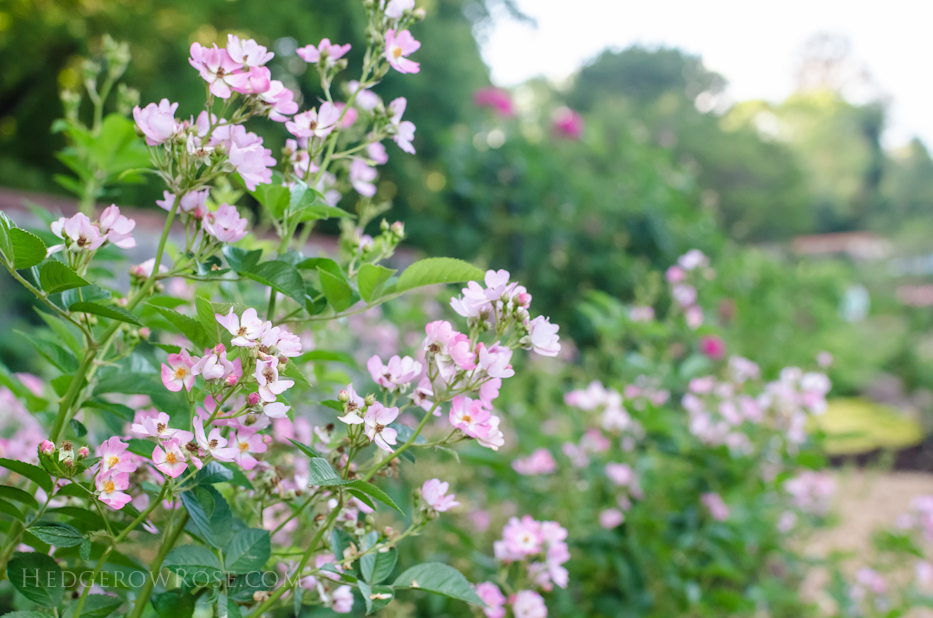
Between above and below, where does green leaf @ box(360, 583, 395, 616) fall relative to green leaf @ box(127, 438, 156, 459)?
below

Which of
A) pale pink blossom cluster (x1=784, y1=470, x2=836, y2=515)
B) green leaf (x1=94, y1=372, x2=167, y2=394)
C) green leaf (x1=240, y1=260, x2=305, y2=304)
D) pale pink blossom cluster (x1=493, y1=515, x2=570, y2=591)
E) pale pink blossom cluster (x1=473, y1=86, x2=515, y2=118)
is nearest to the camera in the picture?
green leaf (x1=240, y1=260, x2=305, y2=304)

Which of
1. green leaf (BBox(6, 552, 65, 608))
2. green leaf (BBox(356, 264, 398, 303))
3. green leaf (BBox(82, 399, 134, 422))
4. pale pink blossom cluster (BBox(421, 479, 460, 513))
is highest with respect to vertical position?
green leaf (BBox(356, 264, 398, 303))

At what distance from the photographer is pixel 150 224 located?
9.31 ft

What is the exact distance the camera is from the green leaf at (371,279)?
2.07ft

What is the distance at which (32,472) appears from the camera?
581 millimetres

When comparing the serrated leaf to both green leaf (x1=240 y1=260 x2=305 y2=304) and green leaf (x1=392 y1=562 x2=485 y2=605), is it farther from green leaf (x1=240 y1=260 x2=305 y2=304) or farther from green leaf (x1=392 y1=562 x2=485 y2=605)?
green leaf (x1=392 y1=562 x2=485 y2=605)

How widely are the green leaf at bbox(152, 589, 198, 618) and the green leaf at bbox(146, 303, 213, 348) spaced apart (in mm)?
234

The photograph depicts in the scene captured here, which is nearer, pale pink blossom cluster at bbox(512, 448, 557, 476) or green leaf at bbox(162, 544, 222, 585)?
green leaf at bbox(162, 544, 222, 585)

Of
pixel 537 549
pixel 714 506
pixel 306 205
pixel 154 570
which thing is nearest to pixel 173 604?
pixel 154 570

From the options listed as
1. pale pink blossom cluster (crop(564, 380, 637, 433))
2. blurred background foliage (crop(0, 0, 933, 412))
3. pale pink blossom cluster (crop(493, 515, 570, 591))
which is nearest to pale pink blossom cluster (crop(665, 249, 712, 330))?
blurred background foliage (crop(0, 0, 933, 412))

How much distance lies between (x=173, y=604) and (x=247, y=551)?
0.25 ft

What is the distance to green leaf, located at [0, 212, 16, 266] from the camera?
0.53m

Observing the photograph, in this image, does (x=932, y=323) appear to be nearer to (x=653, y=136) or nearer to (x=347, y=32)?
(x=653, y=136)

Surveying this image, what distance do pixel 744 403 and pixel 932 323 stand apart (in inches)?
501
